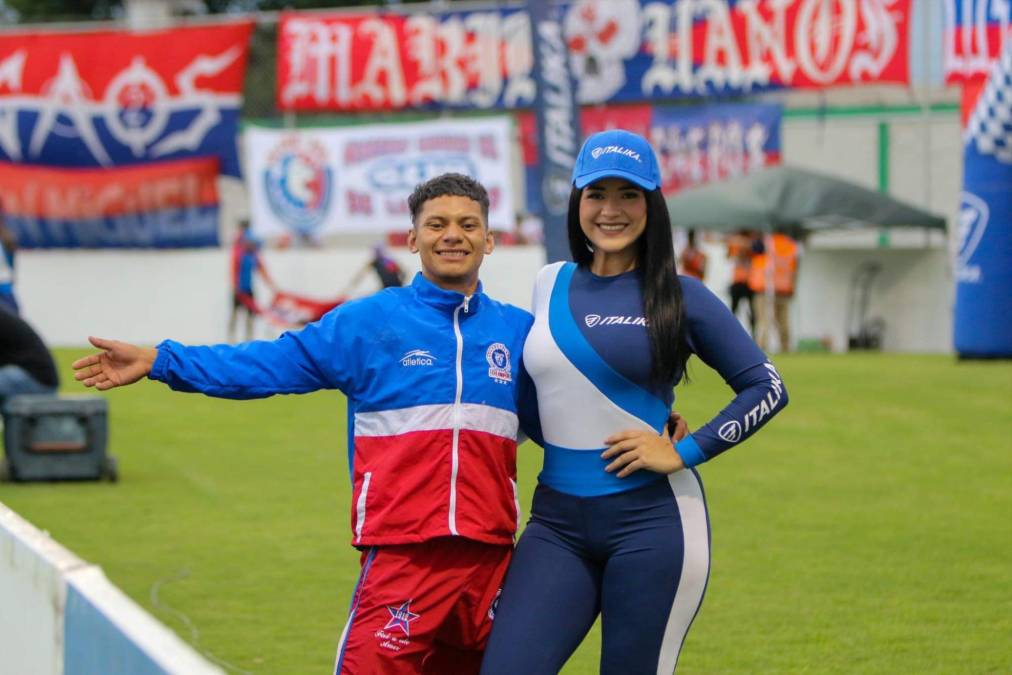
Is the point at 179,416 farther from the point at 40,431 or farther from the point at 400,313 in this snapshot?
the point at 400,313

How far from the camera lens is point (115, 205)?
25875 mm

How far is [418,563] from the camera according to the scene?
4273mm

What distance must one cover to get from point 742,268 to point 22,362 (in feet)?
46.1

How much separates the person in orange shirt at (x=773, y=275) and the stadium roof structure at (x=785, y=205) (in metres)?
0.28

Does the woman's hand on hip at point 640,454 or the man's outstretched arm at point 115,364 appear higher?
the man's outstretched arm at point 115,364

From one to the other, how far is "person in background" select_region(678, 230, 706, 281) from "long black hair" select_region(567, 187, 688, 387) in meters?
19.2

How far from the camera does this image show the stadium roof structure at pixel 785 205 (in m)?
23.6

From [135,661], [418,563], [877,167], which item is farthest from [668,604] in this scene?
[877,167]

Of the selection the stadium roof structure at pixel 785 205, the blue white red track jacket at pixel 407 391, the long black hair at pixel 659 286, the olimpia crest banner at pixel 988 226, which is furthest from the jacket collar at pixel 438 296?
the stadium roof structure at pixel 785 205

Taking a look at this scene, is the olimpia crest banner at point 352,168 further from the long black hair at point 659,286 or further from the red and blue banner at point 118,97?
the long black hair at point 659,286

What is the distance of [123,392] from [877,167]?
1346 cm

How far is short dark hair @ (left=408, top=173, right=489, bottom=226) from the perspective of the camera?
4473 millimetres

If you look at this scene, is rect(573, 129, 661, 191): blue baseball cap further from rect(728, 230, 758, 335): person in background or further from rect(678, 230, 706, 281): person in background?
rect(728, 230, 758, 335): person in background

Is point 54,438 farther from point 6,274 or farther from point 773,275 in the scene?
point 773,275
